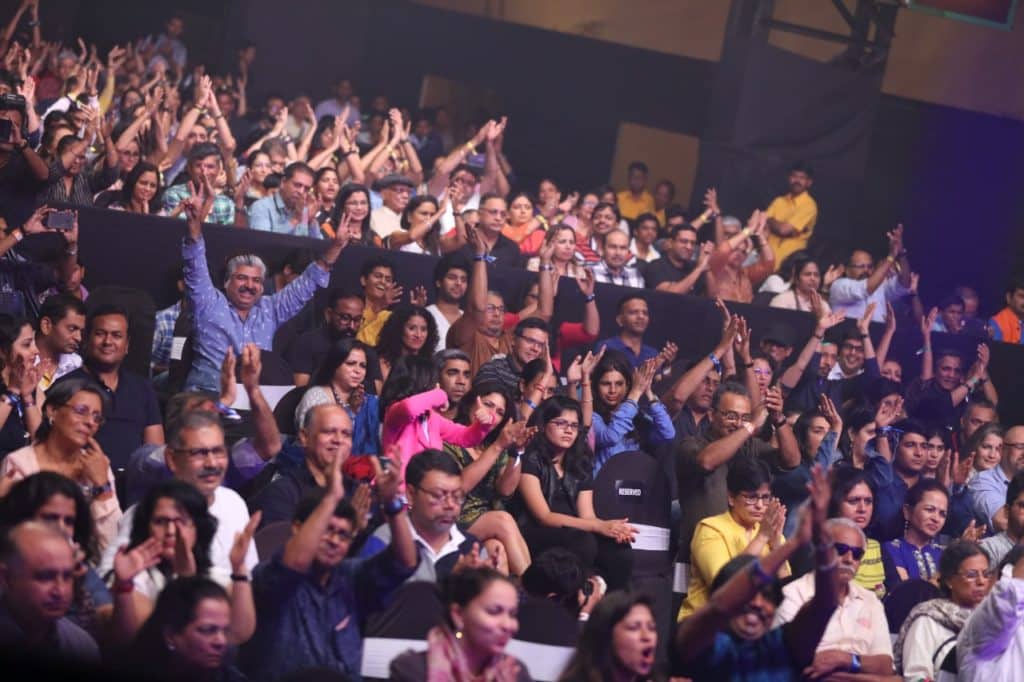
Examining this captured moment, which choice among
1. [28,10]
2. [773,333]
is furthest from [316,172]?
[28,10]

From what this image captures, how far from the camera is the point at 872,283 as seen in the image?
974 cm

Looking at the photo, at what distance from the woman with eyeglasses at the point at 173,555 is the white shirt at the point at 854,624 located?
2.04 m

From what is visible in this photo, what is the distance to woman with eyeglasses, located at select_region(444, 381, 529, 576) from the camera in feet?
18.4

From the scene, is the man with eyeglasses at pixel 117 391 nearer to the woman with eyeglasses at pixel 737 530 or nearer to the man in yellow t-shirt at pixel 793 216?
the woman with eyeglasses at pixel 737 530

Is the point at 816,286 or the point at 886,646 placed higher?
the point at 816,286

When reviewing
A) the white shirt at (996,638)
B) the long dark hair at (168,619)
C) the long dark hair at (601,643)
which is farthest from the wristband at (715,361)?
the long dark hair at (168,619)

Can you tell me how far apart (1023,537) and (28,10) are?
368 inches

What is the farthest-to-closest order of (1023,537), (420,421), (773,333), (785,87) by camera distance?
1. (785,87)
2. (773,333)
3. (1023,537)
4. (420,421)

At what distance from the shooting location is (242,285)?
6.85 meters


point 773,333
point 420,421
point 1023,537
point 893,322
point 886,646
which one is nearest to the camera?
point 886,646

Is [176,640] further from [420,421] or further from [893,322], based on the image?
[893,322]

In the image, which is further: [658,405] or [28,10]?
[28,10]

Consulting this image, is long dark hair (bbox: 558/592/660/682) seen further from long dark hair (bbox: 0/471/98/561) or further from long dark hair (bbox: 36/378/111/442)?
long dark hair (bbox: 36/378/111/442)

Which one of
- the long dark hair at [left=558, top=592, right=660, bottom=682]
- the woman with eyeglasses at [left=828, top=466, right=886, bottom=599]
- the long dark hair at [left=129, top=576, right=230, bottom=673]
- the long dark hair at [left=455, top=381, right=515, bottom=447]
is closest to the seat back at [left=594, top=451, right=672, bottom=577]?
the long dark hair at [left=455, top=381, right=515, bottom=447]
